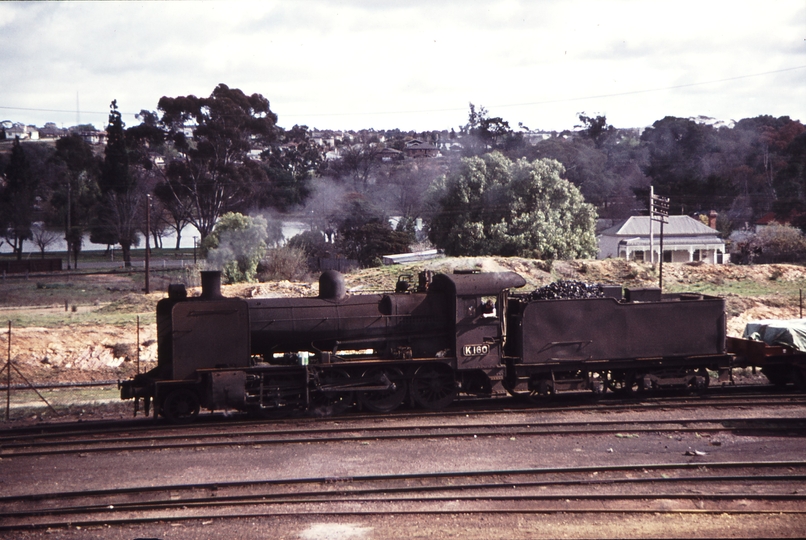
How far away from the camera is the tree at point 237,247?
3878 cm

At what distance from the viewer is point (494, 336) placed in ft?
48.1

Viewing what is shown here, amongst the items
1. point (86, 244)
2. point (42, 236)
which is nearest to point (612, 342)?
point (42, 236)

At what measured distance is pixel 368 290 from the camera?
28875 mm

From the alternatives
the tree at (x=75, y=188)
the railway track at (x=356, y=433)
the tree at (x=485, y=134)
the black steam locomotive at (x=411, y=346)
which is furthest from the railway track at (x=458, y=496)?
the tree at (x=485, y=134)

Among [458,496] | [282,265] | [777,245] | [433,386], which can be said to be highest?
[777,245]

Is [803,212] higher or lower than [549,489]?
higher

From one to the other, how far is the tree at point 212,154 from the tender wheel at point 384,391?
40.5 m

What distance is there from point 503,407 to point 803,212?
57999 mm

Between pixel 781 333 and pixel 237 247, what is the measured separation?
29153 millimetres

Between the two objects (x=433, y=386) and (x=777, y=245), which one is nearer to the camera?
(x=433, y=386)

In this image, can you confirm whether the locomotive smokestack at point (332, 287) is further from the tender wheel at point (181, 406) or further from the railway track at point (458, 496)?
the railway track at point (458, 496)

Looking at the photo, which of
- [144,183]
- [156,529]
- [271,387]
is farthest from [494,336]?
[144,183]

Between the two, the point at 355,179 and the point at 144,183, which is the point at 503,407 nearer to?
the point at 144,183

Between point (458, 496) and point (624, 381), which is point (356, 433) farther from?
point (624, 381)
